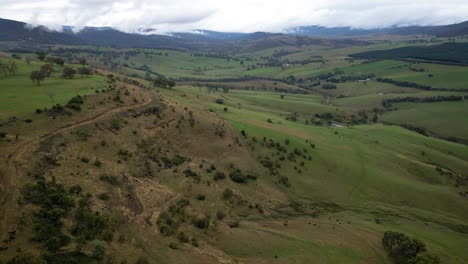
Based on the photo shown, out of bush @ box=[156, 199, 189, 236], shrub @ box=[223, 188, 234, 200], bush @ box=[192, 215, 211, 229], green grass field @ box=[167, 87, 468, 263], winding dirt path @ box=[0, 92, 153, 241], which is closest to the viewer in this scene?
winding dirt path @ box=[0, 92, 153, 241]

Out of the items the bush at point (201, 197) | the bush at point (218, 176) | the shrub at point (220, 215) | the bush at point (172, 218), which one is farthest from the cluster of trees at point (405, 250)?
the bush at point (172, 218)

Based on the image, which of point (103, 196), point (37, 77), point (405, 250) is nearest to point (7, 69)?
point (37, 77)

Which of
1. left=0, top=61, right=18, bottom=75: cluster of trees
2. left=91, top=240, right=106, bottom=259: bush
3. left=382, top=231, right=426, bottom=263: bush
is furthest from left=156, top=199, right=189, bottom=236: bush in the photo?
left=0, top=61, right=18, bottom=75: cluster of trees

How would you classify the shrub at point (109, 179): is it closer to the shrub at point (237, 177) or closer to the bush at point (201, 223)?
the bush at point (201, 223)

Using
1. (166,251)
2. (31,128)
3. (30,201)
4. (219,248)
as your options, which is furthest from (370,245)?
(31,128)

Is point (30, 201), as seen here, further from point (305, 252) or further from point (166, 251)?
point (305, 252)

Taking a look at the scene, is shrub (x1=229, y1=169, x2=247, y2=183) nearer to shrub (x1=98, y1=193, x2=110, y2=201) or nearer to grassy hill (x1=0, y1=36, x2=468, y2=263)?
grassy hill (x1=0, y1=36, x2=468, y2=263)
